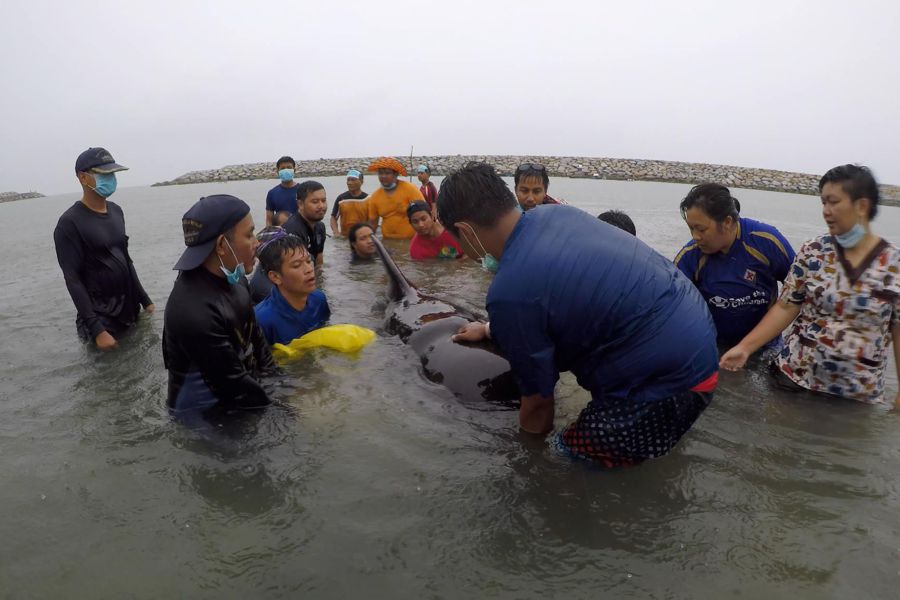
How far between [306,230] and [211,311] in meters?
4.81

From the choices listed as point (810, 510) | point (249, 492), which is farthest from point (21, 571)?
point (810, 510)

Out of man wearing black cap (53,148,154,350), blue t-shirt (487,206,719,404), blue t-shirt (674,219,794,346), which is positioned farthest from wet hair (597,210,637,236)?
man wearing black cap (53,148,154,350)

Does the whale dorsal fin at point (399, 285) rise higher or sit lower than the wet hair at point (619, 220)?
lower

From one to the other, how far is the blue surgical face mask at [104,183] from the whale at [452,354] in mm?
3122

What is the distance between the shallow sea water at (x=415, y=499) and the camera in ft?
8.23

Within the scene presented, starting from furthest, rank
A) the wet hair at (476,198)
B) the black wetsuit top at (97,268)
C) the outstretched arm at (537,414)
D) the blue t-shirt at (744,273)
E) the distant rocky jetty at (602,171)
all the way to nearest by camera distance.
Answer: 1. the distant rocky jetty at (602,171)
2. the black wetsuit top at (97,268)
3. the blue t-shirt at (744,273)
4. the outstretched arm at (537,414)
5. the wet hair at (476,198)

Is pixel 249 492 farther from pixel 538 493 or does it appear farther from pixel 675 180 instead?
pixel 675 180

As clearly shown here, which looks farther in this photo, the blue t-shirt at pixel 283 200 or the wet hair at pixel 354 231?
the blue t-shirt at pixel 283 200

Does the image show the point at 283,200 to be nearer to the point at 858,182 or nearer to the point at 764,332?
the point at 764,332

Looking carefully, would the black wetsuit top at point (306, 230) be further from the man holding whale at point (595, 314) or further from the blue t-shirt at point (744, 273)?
the man holding whale at point (595, 314)

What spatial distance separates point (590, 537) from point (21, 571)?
2.81 meters

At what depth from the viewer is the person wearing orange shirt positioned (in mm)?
10922

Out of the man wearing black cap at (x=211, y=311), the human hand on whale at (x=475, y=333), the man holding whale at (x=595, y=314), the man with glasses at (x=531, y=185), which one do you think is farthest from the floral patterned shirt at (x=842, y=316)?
the man wearing black cap at (x=211, y=311)

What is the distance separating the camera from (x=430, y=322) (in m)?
4.82
